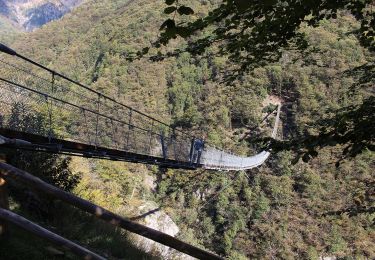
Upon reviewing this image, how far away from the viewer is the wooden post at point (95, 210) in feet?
4.55

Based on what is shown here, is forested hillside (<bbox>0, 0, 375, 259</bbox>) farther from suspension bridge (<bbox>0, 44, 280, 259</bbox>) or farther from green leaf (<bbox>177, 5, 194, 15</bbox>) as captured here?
green leaf (<bbox>177, 5, 194, 15</bbox>)

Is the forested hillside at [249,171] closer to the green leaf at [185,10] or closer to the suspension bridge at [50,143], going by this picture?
the suspension bridge at [50,143]

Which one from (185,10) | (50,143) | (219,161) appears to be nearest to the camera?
(185,10)

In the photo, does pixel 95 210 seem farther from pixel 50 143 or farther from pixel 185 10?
pixel 50 143

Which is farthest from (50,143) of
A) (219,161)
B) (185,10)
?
(219,161)

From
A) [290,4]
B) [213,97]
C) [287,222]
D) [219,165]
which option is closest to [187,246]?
[290,4]

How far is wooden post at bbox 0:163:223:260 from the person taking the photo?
4.55 feet

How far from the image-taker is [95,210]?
142 centimetres

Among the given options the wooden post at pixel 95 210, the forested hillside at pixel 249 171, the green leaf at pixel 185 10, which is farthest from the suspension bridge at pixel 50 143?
the forested hillside at pixel 249 171

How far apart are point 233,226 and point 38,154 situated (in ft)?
118

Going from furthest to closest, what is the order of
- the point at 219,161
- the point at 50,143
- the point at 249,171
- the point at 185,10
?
the point at 249,171 → the point at 219,161 → the point at 50,143 → the point at 185,10

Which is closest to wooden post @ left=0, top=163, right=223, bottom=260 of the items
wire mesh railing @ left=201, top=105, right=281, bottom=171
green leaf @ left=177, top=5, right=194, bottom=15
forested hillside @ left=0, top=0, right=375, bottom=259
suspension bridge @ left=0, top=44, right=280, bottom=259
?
suspension bridge @ left=0, top=44, right=280, bottom=259

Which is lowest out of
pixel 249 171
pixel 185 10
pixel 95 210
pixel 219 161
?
pixel 249 171

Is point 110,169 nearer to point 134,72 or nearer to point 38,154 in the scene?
point 38,154
